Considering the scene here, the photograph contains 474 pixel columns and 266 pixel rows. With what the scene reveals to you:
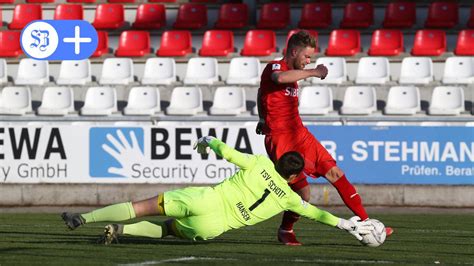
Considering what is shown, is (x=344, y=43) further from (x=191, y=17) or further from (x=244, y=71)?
(x=191, y=17)

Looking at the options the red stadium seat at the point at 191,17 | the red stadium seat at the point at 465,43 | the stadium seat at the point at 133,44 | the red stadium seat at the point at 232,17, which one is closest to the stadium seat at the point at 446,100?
the red stadium seat at the point at 465,43

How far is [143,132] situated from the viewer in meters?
19.0

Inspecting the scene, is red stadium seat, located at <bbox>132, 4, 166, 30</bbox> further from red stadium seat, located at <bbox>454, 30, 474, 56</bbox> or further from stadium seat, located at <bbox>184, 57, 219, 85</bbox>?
red stadium seat, located at <bbox>454, 30, 474, 56</bbox>

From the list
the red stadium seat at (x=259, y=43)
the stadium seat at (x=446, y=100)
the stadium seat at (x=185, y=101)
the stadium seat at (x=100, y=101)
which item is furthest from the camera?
the red stadium seat at (x=259, y=43)

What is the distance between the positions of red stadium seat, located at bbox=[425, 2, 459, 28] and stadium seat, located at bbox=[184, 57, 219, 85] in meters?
4.91

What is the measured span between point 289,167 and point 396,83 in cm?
1164

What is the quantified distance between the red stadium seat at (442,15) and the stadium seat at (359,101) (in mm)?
4062

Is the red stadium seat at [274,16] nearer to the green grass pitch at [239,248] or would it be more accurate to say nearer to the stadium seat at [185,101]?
the stadium seat at [185,101]

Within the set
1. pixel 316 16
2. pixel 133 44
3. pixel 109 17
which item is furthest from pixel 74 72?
pixel 316 16

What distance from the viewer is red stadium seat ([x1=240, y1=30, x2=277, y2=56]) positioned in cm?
2344

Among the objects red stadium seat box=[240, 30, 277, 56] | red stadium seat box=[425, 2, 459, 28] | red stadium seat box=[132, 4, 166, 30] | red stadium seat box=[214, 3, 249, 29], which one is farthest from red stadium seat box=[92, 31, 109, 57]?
red stadium seat box=[425, 2, 459, 28]

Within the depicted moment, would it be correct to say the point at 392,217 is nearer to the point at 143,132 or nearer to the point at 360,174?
the point at 360,174

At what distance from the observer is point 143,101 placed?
21.2 meters

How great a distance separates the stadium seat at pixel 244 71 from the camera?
21781 mm
